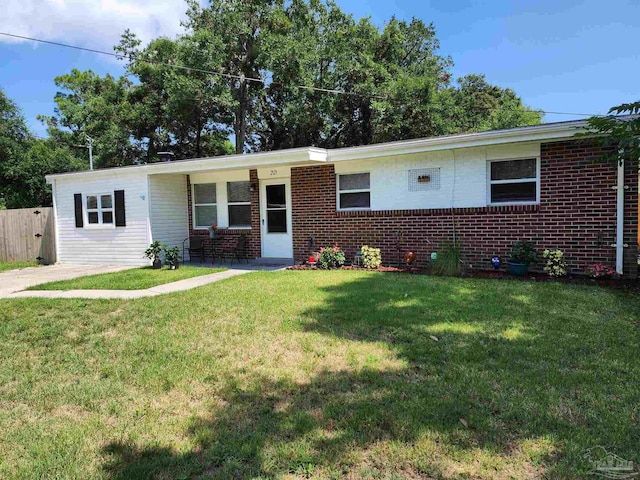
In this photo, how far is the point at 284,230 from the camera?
11.5m

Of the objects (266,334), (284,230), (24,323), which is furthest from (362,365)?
(284,230)

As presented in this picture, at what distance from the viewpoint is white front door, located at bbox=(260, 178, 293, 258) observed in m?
11.4

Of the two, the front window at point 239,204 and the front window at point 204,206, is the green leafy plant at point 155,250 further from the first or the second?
the front window at point 239,204

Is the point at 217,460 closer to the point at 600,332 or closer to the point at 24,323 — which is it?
the point at 600,332

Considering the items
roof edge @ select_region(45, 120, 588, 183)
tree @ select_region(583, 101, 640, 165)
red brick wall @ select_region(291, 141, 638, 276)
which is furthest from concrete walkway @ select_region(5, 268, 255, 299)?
tree @ select_region(583, 101, 640, 165)

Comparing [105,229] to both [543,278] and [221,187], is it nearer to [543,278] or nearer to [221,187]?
[221,187]

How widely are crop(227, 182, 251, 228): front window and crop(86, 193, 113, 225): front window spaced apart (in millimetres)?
3556

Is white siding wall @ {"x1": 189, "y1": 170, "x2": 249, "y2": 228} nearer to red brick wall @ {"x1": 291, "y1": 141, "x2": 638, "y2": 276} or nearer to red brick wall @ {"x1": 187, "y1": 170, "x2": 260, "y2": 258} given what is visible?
red brick wall @ {"x1": 187, "y1": 170, "x2": 260, "y2": 258}

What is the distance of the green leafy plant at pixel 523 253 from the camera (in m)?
7.96

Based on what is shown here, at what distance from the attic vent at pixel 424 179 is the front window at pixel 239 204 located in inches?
188

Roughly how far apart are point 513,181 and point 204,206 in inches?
336

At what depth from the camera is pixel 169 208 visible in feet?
40.3

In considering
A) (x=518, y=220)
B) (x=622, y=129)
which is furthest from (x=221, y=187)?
(x=622, y=129)

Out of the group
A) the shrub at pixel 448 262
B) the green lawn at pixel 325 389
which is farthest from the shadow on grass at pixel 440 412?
the shrub at pixel 448 262
